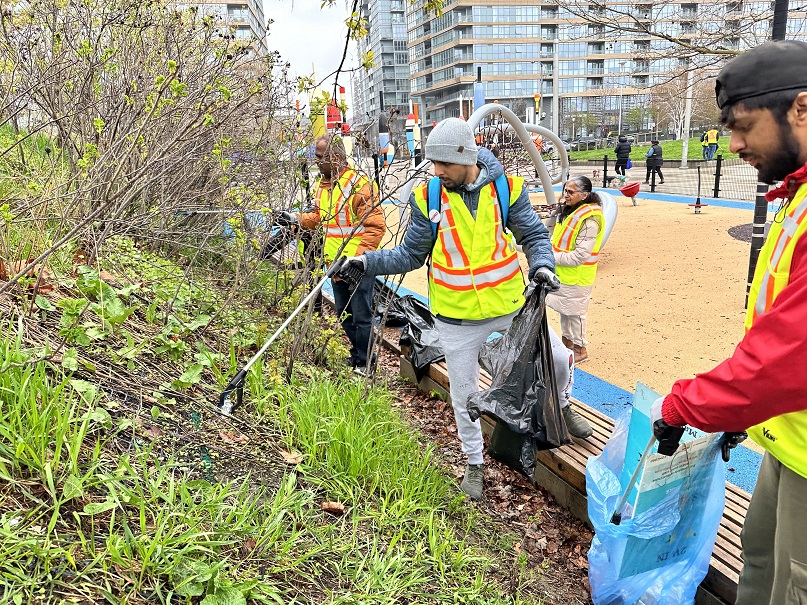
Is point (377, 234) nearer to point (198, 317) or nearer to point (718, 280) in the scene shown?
point (198, 317)

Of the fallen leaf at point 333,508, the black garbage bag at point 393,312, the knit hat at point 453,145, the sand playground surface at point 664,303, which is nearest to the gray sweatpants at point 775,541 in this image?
the fallen leaf at point 333,508

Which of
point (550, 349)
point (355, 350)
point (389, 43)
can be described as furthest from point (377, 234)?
point (389, 43)

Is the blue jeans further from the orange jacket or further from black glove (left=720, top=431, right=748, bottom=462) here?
black glove (left=720, top=431, right=748, bottom=462)

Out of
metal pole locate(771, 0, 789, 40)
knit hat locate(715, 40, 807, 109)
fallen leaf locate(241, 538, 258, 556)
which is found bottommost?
fallen leaf locate(241, 538, 258, 556)

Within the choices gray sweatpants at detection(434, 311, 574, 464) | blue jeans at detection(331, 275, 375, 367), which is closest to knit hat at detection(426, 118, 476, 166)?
gray sweatpants at detection(434, 311, 574, 464)

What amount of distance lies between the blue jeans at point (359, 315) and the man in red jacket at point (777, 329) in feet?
10.5

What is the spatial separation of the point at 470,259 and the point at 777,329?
161 cm

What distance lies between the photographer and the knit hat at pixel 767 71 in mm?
1541

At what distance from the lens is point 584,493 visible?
2896 millimetres

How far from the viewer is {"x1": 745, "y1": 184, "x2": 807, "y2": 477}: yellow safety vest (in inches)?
60.9

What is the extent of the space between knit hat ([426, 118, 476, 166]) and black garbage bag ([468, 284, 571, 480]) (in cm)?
71

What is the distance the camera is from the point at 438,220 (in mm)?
2951

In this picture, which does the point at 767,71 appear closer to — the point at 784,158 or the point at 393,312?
the point at 784,158

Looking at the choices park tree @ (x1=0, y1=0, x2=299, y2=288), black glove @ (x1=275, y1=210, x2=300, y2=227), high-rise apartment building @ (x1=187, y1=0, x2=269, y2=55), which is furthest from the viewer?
high-rise apartment building @ (x1=187, y1=0, x2=269, y2=55)
